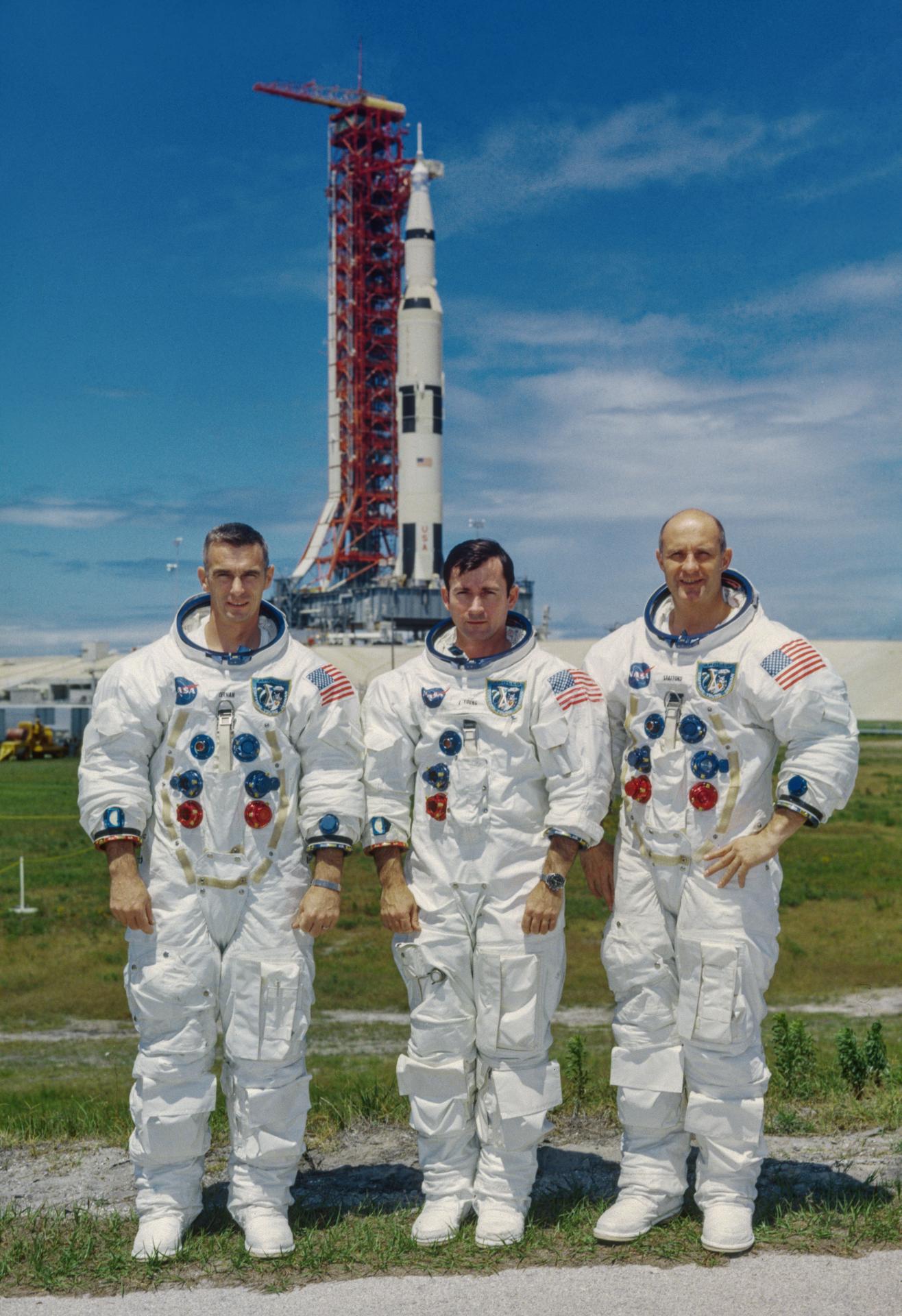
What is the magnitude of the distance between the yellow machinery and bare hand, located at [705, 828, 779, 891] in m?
39.7

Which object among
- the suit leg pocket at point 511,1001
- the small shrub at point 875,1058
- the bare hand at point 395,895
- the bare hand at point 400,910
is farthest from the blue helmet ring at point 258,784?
the small shrub at point 875,1058

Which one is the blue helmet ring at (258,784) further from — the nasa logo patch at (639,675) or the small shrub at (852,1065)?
the small shrub at (852,1065)

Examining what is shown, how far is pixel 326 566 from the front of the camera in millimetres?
75062

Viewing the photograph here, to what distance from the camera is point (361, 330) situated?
73062 mm

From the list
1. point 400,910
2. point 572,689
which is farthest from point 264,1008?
point 572,689

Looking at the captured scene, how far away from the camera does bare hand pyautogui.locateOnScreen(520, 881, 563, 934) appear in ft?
15.5

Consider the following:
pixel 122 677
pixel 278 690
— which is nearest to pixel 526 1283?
pixel 278 690

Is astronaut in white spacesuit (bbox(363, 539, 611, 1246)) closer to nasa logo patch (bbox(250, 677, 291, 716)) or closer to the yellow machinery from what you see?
nasa logo patch (bbox(250, 677, 291, 716))

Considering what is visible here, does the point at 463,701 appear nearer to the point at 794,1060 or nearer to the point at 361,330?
the point at 794,1060

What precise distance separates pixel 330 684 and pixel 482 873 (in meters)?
1.03

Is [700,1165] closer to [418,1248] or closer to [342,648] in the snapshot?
[418,1248]

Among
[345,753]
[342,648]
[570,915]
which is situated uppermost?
[342,648]

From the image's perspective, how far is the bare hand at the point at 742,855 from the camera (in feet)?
15.3

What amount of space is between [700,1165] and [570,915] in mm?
Result: 11479
